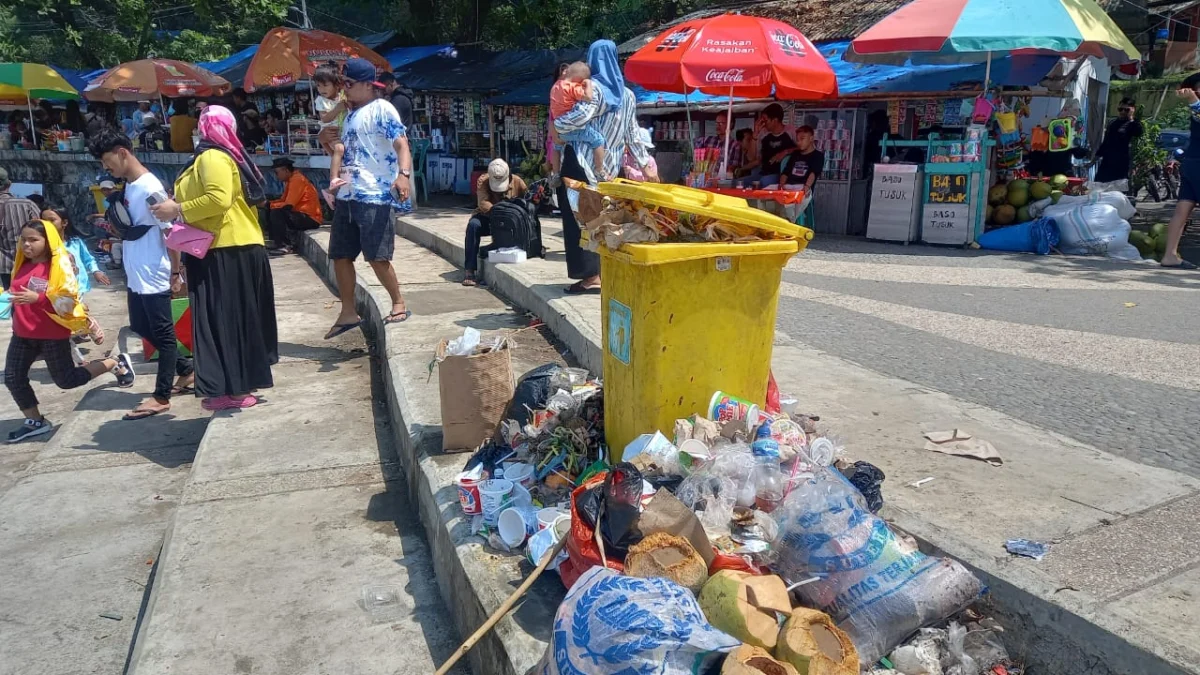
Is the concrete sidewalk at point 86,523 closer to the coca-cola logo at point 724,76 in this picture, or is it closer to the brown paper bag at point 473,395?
the brown paper bag at point 473,395

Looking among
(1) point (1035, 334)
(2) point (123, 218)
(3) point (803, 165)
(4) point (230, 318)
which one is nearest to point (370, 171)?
(4) point (230, 318)

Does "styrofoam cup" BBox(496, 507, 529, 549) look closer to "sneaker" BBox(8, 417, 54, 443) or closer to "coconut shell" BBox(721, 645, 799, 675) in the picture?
"coconut shell" BBox(721, 645, 799, 675)

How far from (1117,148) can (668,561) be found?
12.6 m

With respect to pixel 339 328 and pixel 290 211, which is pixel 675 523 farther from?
pixel 290 211

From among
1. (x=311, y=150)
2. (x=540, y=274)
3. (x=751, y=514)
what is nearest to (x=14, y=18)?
(x=311, y=150)

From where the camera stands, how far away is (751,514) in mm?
2824

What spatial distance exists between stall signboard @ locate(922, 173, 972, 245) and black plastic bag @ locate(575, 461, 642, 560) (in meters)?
8.79

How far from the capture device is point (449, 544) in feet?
10.3

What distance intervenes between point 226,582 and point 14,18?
3485cm

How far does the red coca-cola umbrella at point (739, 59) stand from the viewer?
888 cm

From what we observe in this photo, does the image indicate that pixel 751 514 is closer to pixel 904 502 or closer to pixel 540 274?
pixel 904 502

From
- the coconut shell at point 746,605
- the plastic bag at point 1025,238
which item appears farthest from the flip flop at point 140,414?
the plastic bag at point 1025,238

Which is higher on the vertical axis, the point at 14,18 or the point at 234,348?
the point at 14,18

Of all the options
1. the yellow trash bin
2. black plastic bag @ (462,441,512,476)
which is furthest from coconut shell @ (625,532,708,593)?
black plastic bag @ (462,441,512,476)
